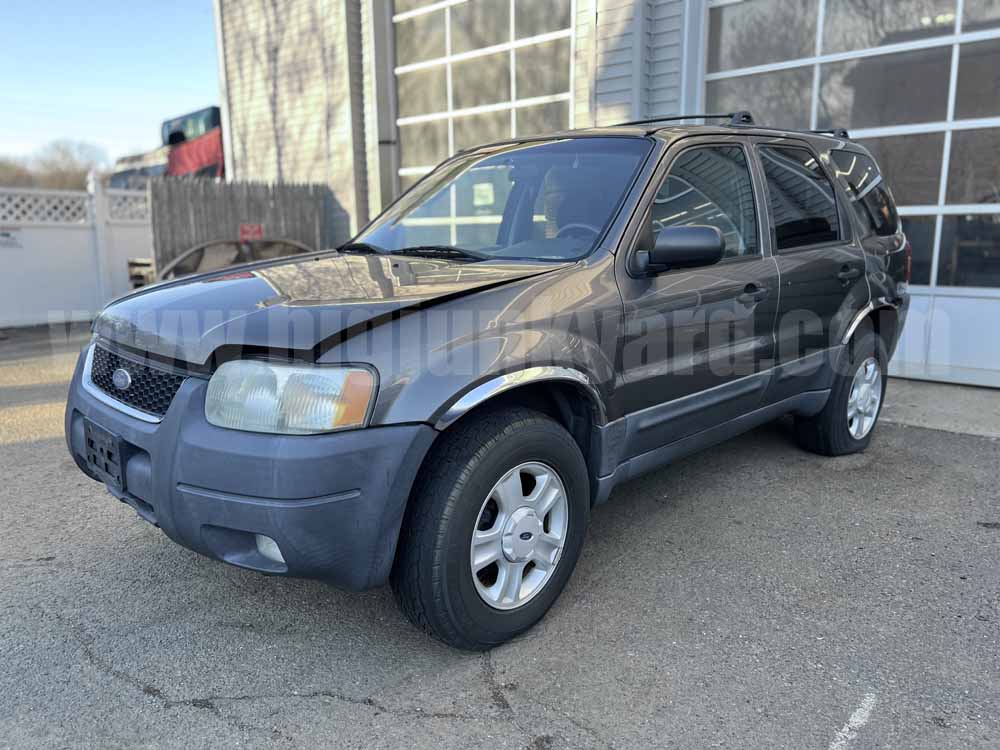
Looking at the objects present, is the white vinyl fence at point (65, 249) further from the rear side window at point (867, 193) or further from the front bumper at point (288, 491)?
the front bumper at point (288, 491)

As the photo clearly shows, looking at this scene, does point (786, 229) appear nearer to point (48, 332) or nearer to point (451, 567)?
point (451, 567)

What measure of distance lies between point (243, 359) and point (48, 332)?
9483 millimetres

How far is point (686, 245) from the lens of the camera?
291 cm

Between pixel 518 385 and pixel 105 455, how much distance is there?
1.50m

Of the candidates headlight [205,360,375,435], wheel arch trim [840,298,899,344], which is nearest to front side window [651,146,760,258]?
wheel arch trim [840,298,899,344]

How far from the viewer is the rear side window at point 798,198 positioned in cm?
386

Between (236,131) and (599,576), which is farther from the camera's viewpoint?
(236,131)

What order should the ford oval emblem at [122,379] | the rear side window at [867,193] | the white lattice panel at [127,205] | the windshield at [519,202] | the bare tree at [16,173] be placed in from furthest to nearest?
the bare tree at [16,173] → the white lattice panel at [127,205] → the rear side window at [867,193] → the windshield at [519,202] → the ford oval emblem at [122,379]

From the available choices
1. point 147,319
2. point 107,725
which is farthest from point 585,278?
point 107,725

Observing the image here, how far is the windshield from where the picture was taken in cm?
318

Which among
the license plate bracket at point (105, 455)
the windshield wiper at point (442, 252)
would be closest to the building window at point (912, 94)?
the windshield wiper at point (442, 252)

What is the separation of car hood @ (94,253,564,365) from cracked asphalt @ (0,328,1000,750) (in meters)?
1.05

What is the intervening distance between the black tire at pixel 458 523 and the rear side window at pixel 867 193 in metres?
2.89

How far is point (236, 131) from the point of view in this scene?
13250 millimetres
